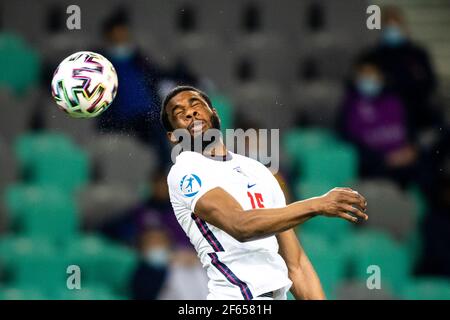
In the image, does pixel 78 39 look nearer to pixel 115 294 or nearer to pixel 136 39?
pixel 136 39

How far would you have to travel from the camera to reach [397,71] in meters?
9.52

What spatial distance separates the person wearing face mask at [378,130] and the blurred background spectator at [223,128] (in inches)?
0.5

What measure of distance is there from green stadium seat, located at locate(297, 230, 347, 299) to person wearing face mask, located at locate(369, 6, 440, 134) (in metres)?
1.51

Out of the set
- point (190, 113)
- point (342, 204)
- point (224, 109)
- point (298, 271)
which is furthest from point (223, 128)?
point (342, 204)

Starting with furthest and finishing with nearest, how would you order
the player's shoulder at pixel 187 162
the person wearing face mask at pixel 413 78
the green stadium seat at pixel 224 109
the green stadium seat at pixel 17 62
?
1. the green stadium seat at pixel 17 62
2. the person wearing face mask at pixel 413 78
3. the green stadium seat at pixel 224 109
4. the player's shoulder at pixel 187 162

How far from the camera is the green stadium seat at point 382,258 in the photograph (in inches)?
335

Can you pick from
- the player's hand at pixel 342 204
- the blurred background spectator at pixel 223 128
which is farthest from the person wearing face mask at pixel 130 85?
the player's hand at pixel 342 204

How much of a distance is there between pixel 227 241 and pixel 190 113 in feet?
2.15

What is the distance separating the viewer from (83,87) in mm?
5641

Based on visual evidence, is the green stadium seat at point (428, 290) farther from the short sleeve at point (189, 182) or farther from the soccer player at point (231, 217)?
the short sleeve at point (189, 182)

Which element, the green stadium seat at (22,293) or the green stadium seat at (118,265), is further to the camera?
the green stadium seat at (118,265)

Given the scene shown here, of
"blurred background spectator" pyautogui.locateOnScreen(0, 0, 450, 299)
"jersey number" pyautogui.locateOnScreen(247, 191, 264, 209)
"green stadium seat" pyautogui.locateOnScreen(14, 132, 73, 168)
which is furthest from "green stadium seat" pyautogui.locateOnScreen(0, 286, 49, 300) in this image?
"jersey number" pyautogui.locateOnScreen(247, 191, 264, 209)

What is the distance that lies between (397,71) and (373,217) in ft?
4.74
